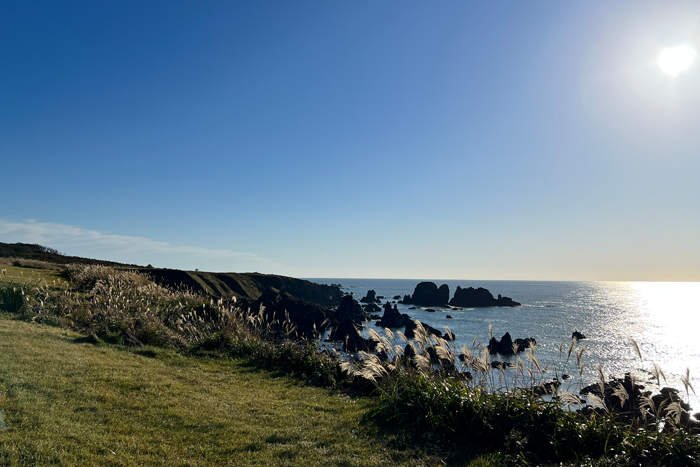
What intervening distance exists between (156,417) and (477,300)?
116 metres

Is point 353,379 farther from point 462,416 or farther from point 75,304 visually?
point 75,304

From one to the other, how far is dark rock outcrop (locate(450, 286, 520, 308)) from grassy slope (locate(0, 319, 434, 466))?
11130 centimetres

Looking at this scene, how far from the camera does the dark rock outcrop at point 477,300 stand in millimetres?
110562

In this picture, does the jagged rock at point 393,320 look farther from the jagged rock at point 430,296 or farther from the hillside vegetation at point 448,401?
the hillside vegetation at point 448,401

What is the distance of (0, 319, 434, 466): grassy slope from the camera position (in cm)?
458

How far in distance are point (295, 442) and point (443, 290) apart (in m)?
117

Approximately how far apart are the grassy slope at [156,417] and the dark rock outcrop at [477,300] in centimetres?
11130

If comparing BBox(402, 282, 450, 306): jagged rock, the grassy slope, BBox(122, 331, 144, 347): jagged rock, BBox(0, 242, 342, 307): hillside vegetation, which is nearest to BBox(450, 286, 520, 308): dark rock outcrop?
BBox(402, 282, 450, 306): jagged rock

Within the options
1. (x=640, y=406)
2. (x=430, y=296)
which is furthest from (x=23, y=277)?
(x=430, y=296)

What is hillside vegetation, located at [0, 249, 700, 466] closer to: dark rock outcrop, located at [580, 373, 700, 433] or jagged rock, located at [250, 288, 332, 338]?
dark rock outcrop, located at [580, 373, 700, 433]

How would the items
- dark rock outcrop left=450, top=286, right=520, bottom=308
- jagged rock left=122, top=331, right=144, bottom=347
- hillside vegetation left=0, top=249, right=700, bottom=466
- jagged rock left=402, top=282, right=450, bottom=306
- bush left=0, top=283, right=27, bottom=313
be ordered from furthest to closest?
jagged rock left=402, top=282, right=450, bottom=306 → dark rock outcrop left=450, top=286, right=520, bottom=308 → bush left=0, top=283, right=27, bottom=313 → jagged rock left=122, top=331, right=144, bottom=347 → hillside vegetation left=0, top=249, right=700, bottom=466

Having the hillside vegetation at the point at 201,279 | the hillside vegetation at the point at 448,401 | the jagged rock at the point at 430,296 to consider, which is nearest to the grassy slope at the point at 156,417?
the hillside vegetation at the point at 448,401

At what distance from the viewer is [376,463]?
16.4 feet

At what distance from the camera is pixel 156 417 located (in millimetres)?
5949
